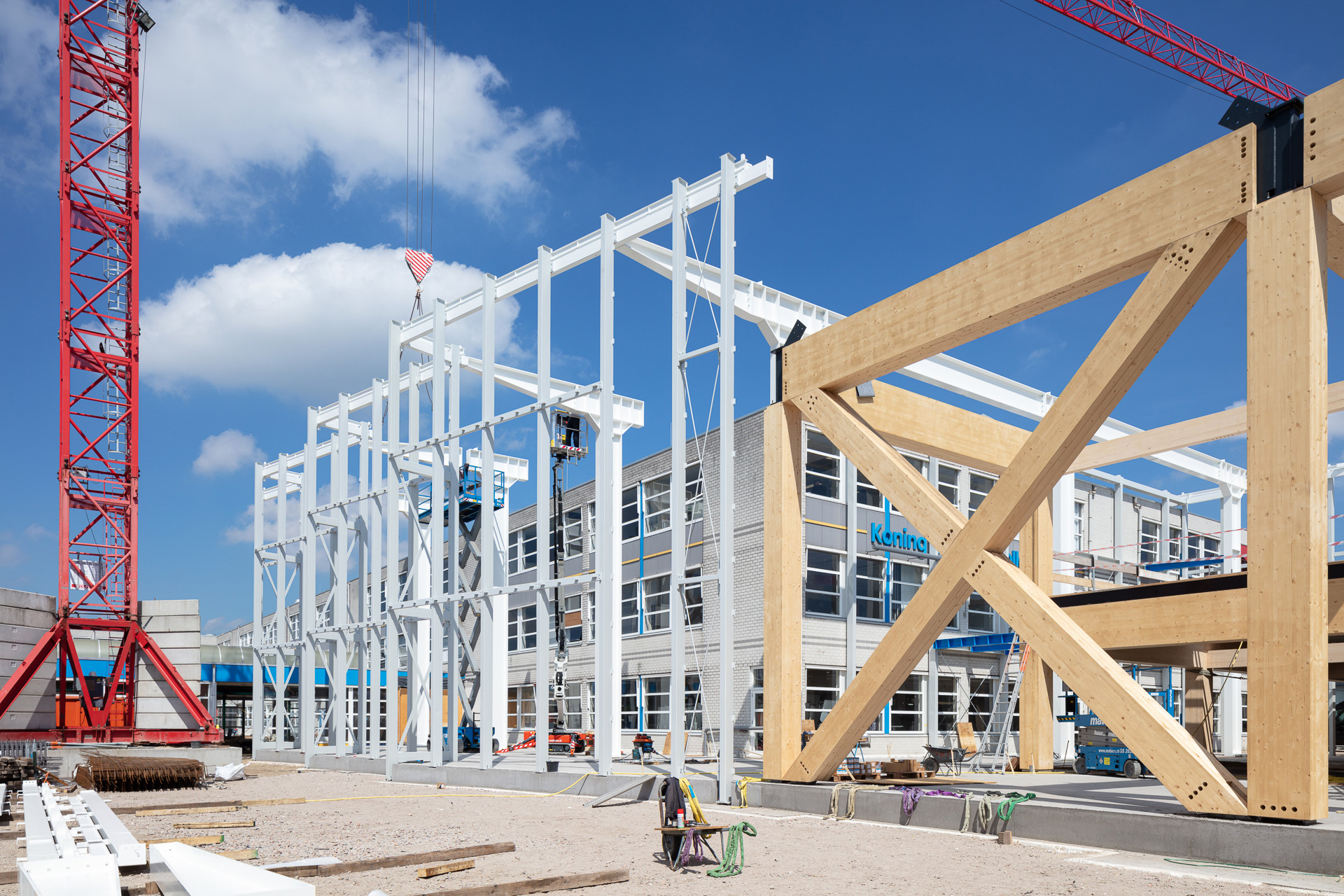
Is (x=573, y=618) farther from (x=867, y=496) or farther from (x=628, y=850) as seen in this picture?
(x=628, y=850)

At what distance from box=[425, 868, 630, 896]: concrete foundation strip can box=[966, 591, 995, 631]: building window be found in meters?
26.3

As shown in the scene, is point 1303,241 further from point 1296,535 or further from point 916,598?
point 916,598

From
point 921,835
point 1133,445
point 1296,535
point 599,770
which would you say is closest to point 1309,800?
point 1296,535

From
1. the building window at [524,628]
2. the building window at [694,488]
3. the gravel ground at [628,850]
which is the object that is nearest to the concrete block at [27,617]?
the gravel ground at [628,850]

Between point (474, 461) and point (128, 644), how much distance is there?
432 inches

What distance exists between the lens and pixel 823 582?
3144 cm

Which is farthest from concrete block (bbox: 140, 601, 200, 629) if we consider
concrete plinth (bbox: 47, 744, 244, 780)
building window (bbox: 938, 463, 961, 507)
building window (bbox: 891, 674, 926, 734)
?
building window (bbox: 938, 463, 961, 507)

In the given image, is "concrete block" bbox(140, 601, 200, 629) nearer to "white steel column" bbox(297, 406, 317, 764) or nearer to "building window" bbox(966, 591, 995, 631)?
"white steel column" bbox(297, 406, 317, 764)

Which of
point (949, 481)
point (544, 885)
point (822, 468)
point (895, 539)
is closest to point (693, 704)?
point (895, 539)

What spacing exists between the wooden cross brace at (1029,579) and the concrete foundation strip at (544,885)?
5.96 meters

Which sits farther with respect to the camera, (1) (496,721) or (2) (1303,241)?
(1) (496,721)

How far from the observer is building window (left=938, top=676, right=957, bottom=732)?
3303cm

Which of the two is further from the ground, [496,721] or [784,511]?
Result: [784,511]

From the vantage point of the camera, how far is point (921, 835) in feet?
43.2
